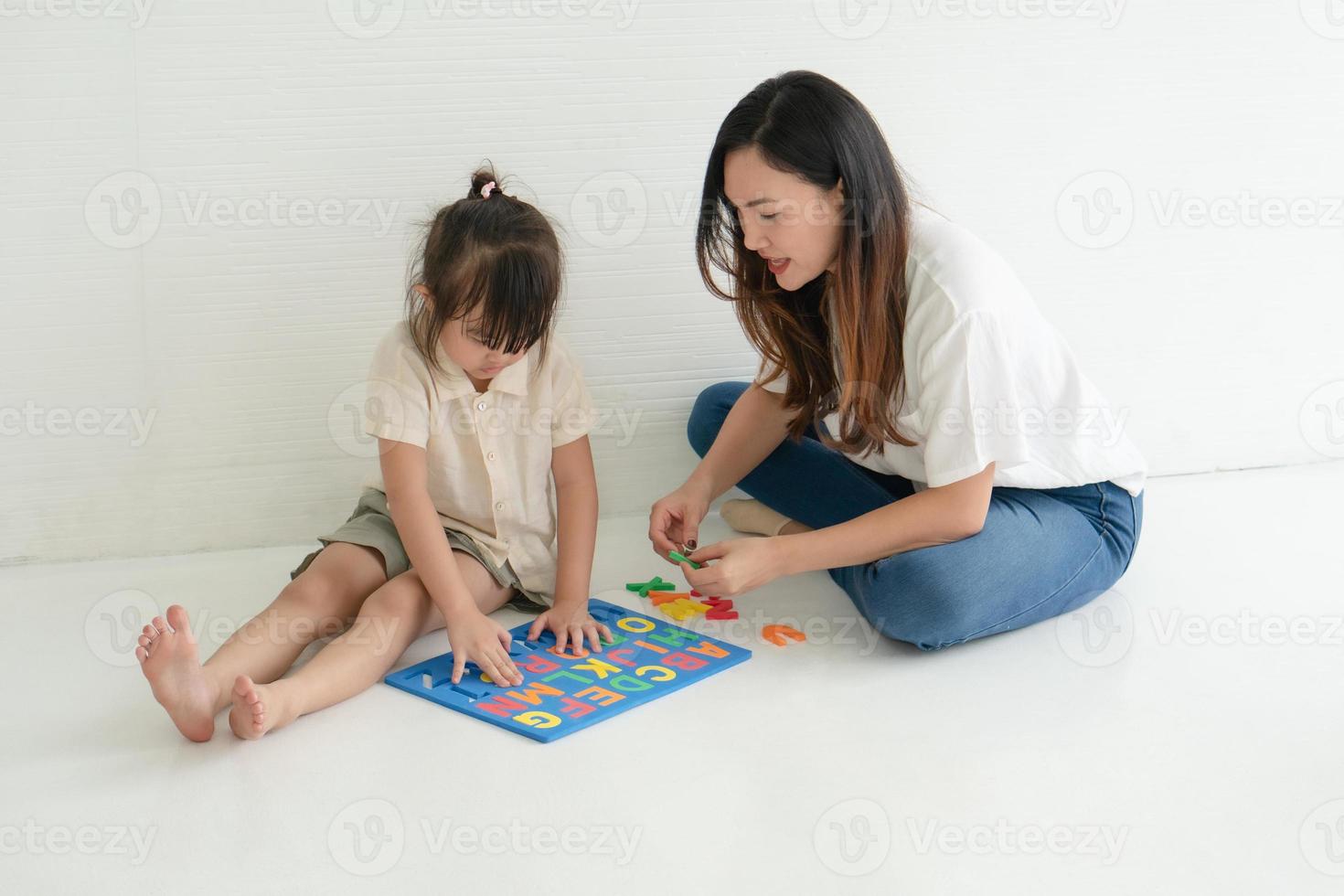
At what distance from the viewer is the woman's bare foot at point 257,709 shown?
1.09 meters

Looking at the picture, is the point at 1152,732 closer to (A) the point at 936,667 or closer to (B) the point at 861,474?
(A) the point at 936,667

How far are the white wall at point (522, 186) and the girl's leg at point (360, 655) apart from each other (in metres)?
0.41

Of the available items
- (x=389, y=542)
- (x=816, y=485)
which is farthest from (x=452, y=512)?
(x=816, y=485)

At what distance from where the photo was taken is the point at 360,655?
1235mm

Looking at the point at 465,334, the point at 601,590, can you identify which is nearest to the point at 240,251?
the point at 465,334

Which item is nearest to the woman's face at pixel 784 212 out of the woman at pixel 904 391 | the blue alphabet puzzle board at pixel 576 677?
the woman at pixel 904 391

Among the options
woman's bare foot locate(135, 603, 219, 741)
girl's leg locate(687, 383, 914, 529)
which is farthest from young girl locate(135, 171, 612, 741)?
girl's leg locate(687, 383, 914, 529)

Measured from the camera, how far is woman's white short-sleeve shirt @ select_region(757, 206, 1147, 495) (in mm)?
1220

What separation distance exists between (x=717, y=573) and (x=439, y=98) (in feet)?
2.51

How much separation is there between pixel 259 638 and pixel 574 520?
36cm

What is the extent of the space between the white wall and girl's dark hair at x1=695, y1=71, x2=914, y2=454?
A: 403 millimetres

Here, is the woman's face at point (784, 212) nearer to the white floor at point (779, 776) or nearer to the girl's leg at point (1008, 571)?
the girl's leg at point (1008, 571)

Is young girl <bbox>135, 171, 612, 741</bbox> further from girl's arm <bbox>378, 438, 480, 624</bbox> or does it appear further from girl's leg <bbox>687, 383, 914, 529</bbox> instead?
girl's leg <bbox>687, 383, 914, 529</bbox>

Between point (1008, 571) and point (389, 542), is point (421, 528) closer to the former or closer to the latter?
point (389, 542)
